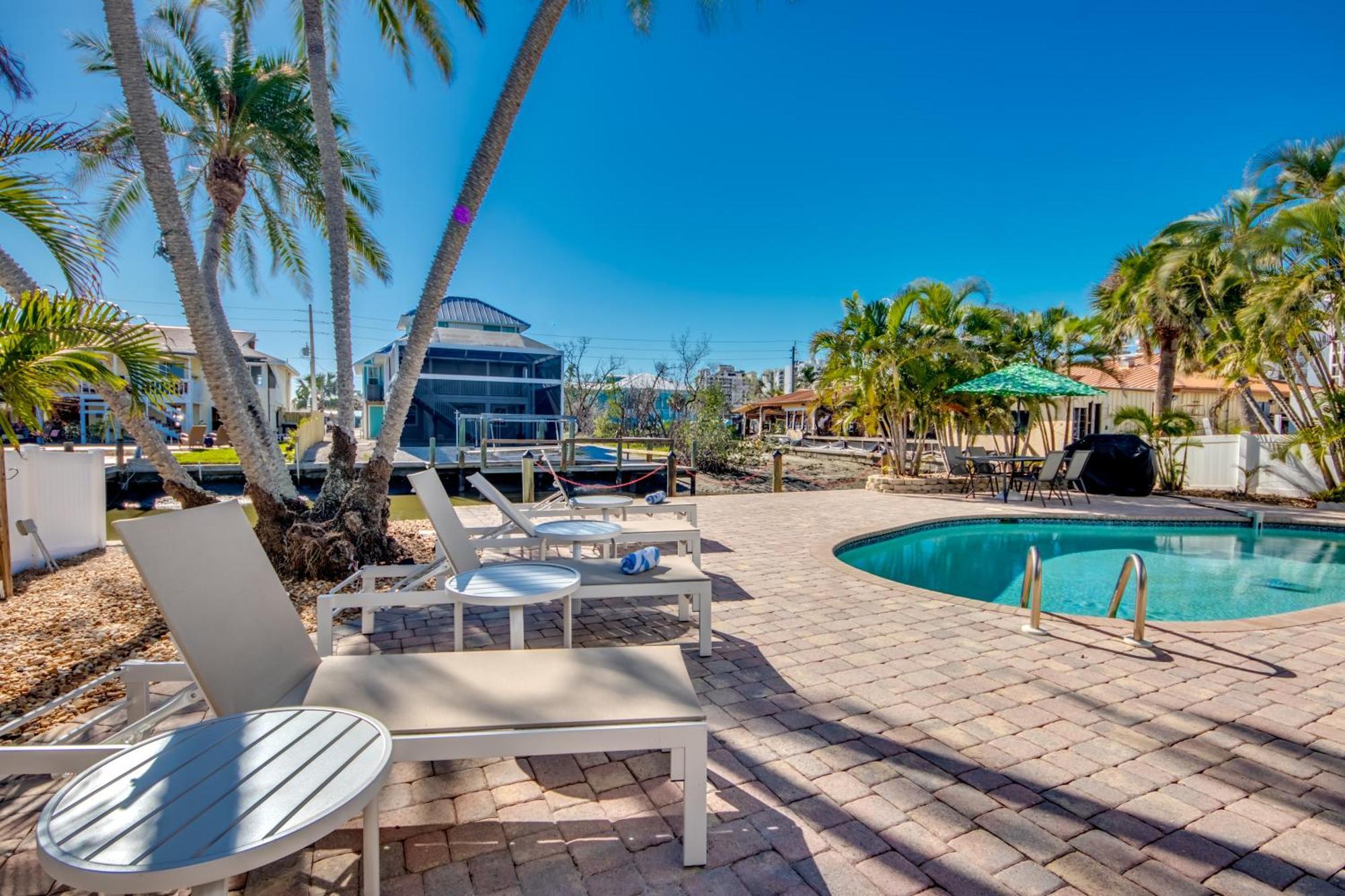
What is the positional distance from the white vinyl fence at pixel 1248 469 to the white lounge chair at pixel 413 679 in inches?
635

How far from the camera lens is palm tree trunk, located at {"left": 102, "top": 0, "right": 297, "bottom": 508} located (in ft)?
A: 14.7

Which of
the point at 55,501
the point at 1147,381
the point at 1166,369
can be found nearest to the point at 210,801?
the point at 55,501

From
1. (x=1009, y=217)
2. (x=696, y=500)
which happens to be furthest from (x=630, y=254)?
(x=696, y=500)

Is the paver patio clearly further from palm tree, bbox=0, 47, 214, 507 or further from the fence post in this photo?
the fence post

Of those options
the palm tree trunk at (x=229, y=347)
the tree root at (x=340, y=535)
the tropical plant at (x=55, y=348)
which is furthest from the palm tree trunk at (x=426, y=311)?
the tropical plant at (x=55, y=348)

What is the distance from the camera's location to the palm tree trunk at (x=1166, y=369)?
16.2 m

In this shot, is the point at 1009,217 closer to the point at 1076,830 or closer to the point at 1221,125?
the point at 1221,125

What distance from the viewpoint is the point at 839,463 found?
21.7 metres

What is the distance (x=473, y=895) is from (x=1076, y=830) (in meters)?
2.12

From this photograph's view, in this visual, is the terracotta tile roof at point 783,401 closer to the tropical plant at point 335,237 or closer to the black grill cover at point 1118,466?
the black grill cover at point 1118,466

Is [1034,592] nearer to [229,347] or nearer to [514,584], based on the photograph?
[514,584]

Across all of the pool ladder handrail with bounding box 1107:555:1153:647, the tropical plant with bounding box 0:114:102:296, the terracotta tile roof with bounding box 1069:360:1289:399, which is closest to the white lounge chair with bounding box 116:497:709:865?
the tropical plant with bounding box 0:114:102:296

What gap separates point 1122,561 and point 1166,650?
5.08 m

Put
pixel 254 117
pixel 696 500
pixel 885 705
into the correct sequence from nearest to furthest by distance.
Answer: pixel 885 705 → pixel 254 117 → pixel 696 500
